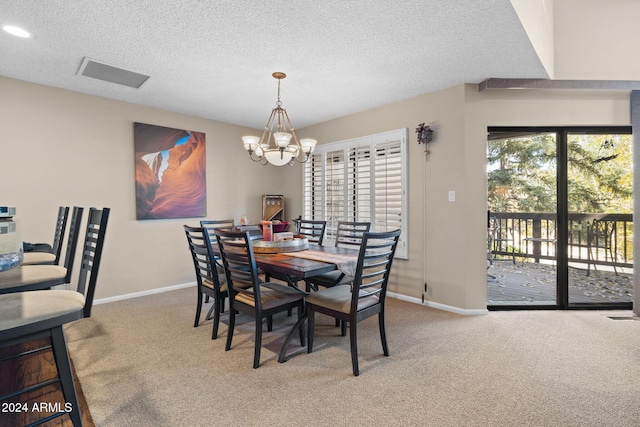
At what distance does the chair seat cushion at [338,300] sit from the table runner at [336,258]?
0.17 m

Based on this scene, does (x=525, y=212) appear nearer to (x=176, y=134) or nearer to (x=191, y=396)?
(x=191, y=396)

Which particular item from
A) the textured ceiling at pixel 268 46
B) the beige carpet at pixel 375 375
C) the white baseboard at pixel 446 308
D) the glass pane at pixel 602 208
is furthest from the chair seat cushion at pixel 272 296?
the glass pane at pixel 602 208

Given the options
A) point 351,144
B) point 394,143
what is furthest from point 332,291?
point 351,144

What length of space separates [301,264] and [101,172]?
119 inches

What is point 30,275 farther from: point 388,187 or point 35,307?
point 388,187

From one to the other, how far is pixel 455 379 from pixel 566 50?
11.6 feet

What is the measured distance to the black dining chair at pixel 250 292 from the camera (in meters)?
2.21

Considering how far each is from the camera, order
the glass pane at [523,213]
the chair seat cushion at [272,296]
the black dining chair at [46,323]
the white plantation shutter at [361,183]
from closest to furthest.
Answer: the black dining chair at [46,323]
the chair seat cushion at [272,296]
the glass pane at [523,213]
the white plantation shutter at [361,183]

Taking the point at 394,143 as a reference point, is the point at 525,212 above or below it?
below

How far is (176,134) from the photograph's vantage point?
4.34 m

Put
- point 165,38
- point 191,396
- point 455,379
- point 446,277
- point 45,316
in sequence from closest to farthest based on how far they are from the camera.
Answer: point 45,316
point 191,396
point 455,379
point 165,38
point 446,277

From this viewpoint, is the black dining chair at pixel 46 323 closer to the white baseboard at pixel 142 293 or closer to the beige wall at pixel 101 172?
the beige wall at pixel 101 172

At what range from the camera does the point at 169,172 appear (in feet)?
14.0

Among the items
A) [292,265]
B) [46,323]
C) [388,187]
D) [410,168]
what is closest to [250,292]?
[292,265]
